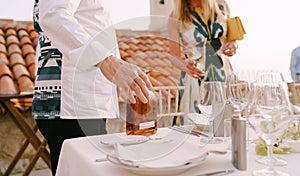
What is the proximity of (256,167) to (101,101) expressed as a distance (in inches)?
24.0

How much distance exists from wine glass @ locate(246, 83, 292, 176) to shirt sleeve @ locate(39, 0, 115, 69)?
385 millimetres

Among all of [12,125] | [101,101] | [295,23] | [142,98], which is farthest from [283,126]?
[295,23]

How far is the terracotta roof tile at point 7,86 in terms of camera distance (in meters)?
2.04

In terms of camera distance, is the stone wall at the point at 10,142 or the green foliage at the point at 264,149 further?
the stone wall at the point at 10,142

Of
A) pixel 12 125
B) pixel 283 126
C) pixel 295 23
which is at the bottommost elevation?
pixel 12 125

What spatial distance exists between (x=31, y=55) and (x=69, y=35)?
206 centimetres

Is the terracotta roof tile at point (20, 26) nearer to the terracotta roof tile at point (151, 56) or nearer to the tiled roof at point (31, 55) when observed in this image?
the tiled roof at point (31, 55)

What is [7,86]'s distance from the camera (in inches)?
82.5

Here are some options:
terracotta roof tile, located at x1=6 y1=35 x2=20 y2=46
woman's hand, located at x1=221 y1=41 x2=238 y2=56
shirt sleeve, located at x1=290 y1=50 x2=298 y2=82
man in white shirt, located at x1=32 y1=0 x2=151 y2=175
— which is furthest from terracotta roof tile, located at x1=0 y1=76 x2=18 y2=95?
shirt sleeve, located at x1=290 y1=50 x2=298 y2=82

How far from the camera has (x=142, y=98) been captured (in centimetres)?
69

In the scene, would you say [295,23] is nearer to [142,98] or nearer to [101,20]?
[101,20]

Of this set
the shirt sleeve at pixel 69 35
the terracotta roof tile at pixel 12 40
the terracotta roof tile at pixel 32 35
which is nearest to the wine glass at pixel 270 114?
the shirt sleeve at pixel 69 35

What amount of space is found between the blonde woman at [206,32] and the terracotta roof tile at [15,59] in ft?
4.89

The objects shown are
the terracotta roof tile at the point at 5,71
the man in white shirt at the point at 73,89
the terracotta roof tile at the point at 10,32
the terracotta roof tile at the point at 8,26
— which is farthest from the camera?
the terracotta roof tile at the point at 8,26
